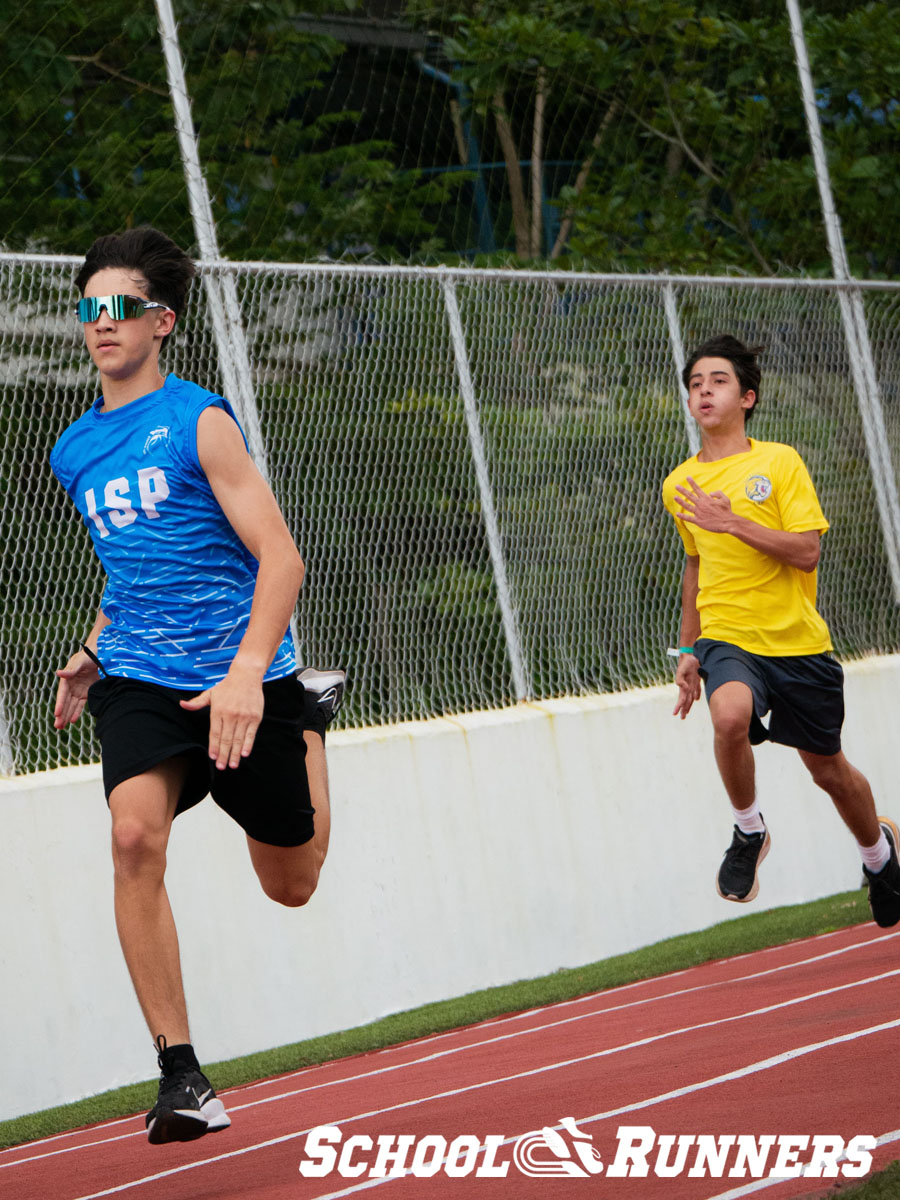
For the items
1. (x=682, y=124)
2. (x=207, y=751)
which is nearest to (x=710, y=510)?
(x=207, y=751)

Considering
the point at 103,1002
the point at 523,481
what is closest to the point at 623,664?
the point at 523,481

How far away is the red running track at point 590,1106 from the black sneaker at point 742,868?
0.41 metres

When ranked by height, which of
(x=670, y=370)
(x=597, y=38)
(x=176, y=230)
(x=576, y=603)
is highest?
(x=597, y=38)

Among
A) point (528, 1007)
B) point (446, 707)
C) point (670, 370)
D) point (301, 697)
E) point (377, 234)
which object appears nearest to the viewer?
point (301, 697)

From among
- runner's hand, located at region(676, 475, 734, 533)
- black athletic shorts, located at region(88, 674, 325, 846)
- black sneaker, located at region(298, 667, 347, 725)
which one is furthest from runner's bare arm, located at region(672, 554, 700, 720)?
black athletic shorts, located at region(88, 674, 325, 846)

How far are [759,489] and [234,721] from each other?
3.31m

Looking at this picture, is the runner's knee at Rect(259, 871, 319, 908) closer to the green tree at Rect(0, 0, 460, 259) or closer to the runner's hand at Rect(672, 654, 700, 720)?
the runner's hand at Rect(672, 654, 700, 720)

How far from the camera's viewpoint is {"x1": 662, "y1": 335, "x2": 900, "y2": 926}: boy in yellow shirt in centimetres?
654

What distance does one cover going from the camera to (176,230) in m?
10.2

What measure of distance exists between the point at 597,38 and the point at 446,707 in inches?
231

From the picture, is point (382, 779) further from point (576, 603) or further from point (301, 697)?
point (301, 697)

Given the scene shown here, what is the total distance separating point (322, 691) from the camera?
491 cm
